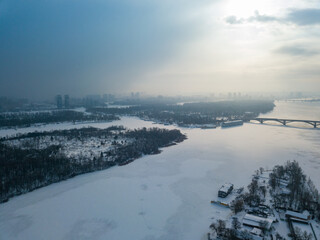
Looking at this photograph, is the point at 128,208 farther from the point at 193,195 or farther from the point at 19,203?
the point at 19,203

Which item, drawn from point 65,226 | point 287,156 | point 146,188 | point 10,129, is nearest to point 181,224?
A: point 146,188

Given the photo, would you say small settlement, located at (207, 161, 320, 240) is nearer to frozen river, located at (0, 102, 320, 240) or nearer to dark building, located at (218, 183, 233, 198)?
dark building, located at (218, 183, 233, 198)

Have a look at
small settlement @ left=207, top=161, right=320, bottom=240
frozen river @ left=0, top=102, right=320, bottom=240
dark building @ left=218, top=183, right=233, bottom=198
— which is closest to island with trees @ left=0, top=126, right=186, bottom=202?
frozen river @ left=0, top=102, right=320, bottom=240

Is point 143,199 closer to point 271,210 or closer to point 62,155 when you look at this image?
point 271,210

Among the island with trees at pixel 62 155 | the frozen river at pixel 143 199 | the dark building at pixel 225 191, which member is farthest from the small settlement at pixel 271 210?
the island with trees at pixel 62 155

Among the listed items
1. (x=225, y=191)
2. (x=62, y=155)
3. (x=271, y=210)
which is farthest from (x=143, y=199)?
(x=62, y=155)

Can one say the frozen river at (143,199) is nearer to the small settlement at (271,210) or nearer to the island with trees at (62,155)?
the small settlement at (271,210)
